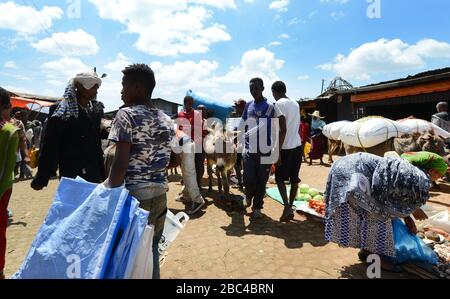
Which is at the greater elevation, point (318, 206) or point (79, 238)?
point (79, 238)

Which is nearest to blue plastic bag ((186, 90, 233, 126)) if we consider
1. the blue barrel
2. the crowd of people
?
the blue barrel

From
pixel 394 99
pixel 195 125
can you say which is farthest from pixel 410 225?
pixel 394 99

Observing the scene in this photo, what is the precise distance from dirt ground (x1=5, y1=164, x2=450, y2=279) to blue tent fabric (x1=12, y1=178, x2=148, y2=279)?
5.03 ft

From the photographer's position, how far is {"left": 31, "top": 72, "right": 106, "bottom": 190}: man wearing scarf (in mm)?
2756

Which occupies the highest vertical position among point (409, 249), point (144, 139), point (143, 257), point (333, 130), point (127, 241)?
point (333, 130)

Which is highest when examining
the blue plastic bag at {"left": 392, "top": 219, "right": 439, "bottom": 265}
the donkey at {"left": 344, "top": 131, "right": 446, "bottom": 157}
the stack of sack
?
the stack of sack

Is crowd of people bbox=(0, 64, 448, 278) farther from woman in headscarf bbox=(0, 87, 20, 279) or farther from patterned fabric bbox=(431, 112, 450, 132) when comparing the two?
patterned fabric bbox=(431, 112, 450, 132)

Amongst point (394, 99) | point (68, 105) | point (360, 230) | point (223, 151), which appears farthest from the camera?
point (394, 99)

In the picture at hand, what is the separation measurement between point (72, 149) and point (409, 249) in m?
3.40

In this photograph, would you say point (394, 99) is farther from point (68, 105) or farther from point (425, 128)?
point (68, 105)

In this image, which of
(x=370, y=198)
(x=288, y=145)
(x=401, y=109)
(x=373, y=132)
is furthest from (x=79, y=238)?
(x=401, y=109)

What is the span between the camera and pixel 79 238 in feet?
6.36

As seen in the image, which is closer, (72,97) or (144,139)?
(144,139)

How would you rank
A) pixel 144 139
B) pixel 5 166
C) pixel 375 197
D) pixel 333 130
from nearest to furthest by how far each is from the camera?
pixel 144 139, pixel 5 166, pixel 375 197, pixel 333 130
